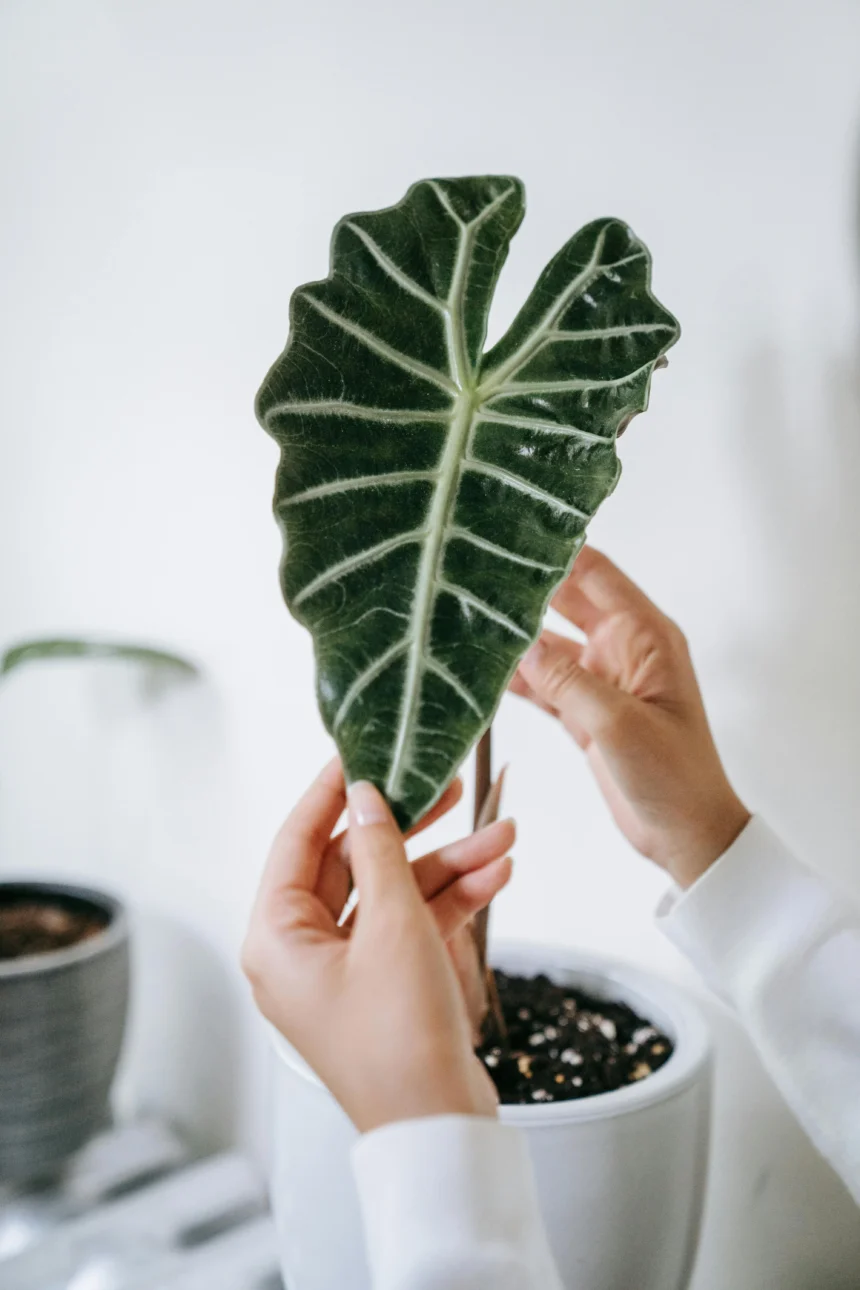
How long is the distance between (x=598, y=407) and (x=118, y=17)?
931 millimetres

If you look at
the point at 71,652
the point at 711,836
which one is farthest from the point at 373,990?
the point at 71,652

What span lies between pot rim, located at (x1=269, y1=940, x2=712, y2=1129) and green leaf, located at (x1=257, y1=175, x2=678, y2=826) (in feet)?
0.82

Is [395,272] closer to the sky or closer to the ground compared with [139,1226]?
closer to the sky

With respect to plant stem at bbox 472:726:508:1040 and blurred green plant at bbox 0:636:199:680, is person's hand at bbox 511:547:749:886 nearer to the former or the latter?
plant stem at bbox 472:726:508:1040

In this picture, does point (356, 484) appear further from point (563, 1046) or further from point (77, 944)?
point (77, 944)

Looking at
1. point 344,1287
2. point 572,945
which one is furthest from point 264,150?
point 344,1287

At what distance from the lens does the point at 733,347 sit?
2.69ft

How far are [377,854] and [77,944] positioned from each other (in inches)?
30.6

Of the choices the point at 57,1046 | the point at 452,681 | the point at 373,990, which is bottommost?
the point at 57,1046

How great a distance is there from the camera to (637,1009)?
2.72ft

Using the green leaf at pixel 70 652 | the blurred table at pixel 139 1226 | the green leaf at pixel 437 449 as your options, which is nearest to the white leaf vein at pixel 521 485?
the green leaf at pixel 437 449

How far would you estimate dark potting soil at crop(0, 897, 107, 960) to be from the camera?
1.14 meters

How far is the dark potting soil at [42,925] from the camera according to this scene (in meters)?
1.14

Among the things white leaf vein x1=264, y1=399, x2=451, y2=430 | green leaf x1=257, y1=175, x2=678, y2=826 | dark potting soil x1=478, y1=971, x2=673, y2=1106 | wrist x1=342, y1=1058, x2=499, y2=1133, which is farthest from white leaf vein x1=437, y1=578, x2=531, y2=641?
dark potting soil x1=478, y1=971, x2=673, y2=1106
